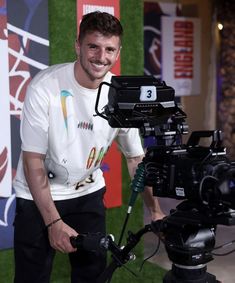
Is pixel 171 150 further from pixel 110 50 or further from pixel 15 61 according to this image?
pixel 15 61

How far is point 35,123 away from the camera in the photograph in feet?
4.76

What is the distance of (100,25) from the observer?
141 centimetres

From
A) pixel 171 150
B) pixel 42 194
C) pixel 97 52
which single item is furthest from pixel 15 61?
pixel 171 150

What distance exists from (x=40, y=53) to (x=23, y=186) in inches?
38.2

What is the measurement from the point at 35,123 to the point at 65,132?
132 mm

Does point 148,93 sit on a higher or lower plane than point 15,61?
lower

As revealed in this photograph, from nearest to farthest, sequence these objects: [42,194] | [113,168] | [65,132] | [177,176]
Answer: [177,176] < [42,194] < [65,132] < [113,168]

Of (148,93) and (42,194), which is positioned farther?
(42,194)

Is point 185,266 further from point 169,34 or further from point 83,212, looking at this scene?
point 169,34

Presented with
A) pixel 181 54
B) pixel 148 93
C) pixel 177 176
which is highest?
pixel 181 54

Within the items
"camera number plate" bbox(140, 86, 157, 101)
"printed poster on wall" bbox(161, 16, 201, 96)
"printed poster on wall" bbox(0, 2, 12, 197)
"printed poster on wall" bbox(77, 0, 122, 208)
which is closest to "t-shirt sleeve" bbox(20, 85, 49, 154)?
"camera number plate" bbox(140, 86, 157, 101)

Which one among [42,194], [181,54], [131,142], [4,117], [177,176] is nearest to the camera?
[177,176]

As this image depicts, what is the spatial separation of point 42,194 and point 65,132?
0.25 metres

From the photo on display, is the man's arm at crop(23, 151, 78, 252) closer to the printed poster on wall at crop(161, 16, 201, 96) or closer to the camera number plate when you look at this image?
the camera number plate
